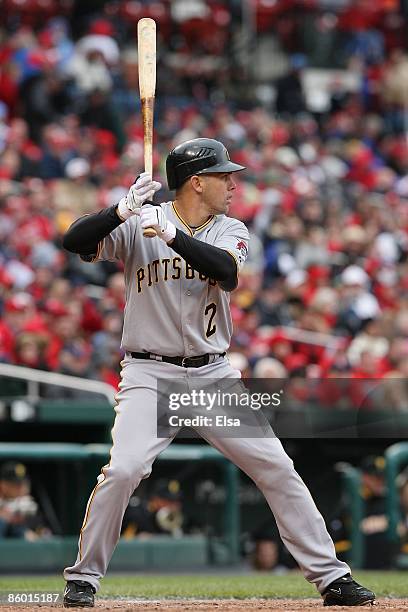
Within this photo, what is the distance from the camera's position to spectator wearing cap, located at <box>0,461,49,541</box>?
8.20 metres

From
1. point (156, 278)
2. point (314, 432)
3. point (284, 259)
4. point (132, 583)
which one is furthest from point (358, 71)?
point (156, 278)

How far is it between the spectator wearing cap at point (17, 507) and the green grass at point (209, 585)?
533mm

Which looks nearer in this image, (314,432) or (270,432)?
(270,432)

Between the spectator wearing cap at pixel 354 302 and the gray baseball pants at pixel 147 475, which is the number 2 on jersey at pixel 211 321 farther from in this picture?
the spectator wearing cap at pixel 354 302

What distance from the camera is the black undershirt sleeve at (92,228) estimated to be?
15.9ft

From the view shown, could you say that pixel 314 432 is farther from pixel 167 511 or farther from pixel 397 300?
pixel 397 300

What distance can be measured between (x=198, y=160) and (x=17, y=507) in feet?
12.8

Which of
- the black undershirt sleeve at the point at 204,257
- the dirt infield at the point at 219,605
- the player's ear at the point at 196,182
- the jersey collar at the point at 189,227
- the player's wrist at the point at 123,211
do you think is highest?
the player's ear at the point at 196,182

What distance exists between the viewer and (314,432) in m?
9.06

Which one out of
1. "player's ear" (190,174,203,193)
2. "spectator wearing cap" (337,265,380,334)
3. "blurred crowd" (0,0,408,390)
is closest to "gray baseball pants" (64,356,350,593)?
Answer: "player's ear" (190,174,203,193)

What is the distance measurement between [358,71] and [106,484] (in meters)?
15.6

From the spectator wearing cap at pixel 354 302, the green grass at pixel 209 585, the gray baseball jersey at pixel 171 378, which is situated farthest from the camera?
the spectator wearing cap at pixel 354 302

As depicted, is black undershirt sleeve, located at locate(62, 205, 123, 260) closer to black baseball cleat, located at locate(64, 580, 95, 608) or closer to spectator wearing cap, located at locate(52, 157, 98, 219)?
black baseball cleat, located at locate(64, 580, 95, 608)

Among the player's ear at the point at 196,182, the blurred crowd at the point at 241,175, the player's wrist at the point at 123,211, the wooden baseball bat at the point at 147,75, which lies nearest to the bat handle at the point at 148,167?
the wooden baseball bat at the point at 147,75
